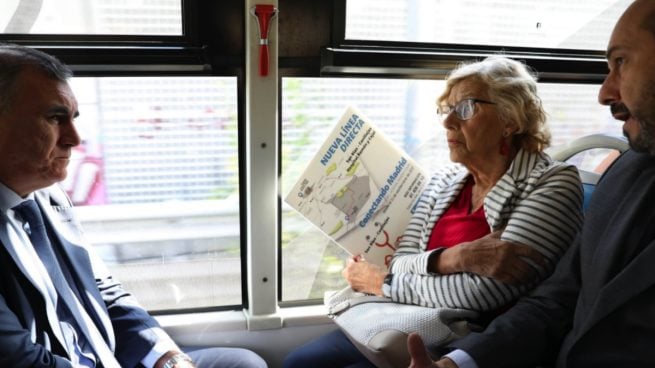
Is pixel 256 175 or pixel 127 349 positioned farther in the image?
pixel 256 175

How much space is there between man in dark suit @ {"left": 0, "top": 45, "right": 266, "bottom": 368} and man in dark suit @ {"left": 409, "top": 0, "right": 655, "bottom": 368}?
94cm

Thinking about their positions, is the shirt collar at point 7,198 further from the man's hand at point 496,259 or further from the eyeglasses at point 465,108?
the eyeglasses at point 465,108

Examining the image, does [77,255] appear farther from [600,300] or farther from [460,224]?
[600,300]

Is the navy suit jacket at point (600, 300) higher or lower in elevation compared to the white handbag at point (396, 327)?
higher

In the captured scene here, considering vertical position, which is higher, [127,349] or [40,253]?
[40,253]

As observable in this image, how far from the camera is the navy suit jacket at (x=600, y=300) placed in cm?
135

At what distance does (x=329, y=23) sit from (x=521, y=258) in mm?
1109

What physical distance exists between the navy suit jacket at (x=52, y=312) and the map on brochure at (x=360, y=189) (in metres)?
0.70

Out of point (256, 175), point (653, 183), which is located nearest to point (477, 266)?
point (653, 183)

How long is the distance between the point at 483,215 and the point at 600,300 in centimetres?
63

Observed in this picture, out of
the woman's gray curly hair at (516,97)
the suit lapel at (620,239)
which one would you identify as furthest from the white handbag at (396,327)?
the woman's gray curly hair at (516,97)

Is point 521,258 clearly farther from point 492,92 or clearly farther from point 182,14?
point 182,14

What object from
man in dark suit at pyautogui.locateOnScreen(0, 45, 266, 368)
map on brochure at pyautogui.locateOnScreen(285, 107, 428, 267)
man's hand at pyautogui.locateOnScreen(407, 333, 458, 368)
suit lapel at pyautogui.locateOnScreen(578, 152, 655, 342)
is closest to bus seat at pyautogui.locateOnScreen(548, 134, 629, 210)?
suit lapel at pyautogui.locateOnScreen(578, 152, 655, 342)

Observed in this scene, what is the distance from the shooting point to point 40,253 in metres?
1.60
